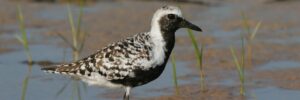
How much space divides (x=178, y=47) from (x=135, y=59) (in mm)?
4465

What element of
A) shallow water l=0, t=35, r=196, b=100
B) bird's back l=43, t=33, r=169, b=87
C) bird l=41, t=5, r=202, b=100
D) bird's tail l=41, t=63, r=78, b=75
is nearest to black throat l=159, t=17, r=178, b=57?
bird l=41, t=5, r=202, b=100

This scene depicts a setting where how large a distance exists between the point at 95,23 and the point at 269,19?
3049 mm

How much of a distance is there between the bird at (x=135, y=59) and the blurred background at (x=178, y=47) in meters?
0.57

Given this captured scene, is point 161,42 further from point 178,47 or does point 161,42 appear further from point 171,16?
point 178,47

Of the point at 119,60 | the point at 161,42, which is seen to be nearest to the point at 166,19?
the point at 161,42

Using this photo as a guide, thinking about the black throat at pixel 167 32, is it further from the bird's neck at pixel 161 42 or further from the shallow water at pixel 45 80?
the shallow water at pixel 45 80

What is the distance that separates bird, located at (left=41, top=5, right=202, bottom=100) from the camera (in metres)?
9.80

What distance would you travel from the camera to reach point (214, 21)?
51.9ft

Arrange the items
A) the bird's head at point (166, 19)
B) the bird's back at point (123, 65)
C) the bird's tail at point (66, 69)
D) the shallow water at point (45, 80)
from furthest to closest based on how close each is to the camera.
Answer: the shallow water at point (45, 80), the bird's tail at point (66, 69), the bird's head at point (166, 19), the bird's back at point (123, 65)

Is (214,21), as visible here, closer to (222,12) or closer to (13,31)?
(222,12)

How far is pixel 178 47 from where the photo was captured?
46.6 feet

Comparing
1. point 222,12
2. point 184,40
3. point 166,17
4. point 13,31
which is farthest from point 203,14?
point 166,17

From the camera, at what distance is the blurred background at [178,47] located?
11281 mm

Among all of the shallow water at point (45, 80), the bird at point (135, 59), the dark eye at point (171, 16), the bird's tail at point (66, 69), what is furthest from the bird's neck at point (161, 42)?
the shallow water at point (45, 80)
